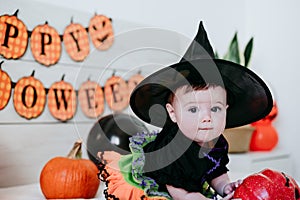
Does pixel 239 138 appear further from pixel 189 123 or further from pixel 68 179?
pixel 189 123

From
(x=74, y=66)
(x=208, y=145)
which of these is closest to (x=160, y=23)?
(x=74, y=66)

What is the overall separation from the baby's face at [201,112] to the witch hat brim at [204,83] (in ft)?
0.06

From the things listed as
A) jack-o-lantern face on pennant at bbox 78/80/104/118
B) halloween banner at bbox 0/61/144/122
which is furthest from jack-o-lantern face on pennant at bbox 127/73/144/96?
jack-o-lantern face on pennant at bbox 78/80/104/118

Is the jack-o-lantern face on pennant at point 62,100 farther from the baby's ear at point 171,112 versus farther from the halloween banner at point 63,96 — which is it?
the baby's ear at point 171,112

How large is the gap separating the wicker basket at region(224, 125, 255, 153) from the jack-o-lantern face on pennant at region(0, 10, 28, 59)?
89cm

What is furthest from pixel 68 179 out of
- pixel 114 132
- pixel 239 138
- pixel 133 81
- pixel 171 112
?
pixel 239 138

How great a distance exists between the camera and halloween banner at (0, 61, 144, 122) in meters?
1.34

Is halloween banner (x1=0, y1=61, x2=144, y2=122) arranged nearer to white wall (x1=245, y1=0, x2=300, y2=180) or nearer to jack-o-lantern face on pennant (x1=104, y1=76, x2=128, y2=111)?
jack-o-lantern face on pennant (x1=104, y1=76, x2=128, y2=111)

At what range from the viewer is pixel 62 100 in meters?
1.50

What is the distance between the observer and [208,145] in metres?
0.87

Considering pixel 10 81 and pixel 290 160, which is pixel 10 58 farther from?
pixel 290 160

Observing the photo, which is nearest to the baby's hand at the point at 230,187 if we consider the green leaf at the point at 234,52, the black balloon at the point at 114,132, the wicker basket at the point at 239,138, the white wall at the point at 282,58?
Answer: the black balloon at the point at 114,132

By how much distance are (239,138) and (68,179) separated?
93 cm

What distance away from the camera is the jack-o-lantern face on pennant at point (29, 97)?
1.37m
